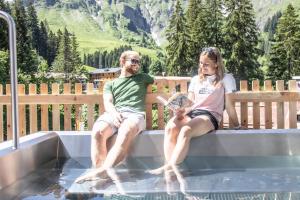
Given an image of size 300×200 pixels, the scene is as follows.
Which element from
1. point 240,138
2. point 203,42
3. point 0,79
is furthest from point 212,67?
point 203,42

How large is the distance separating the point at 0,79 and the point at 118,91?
17.2 meters

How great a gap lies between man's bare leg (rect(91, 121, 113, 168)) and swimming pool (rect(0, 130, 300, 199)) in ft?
0.48

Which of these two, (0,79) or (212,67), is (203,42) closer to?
(0,79)

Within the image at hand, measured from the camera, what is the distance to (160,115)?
5.27m

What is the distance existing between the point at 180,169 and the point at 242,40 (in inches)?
1577

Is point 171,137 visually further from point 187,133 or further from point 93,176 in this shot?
point 93,176

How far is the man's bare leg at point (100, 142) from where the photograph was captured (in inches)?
146

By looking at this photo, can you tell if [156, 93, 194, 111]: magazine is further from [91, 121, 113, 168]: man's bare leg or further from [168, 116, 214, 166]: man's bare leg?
[91, 121, 113, 168]: man's bare leg

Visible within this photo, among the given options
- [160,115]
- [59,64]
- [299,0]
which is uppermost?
[299,0]

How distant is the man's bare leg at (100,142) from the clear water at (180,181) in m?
0.12

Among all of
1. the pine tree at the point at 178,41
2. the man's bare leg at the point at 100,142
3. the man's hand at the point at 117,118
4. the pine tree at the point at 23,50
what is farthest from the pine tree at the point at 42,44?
the man's bare leg at the point at 100,142

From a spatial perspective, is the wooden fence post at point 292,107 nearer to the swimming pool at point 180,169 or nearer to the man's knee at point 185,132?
the swimming pool at point 180,169

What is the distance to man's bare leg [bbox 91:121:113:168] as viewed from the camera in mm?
3705

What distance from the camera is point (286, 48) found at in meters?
40.8
